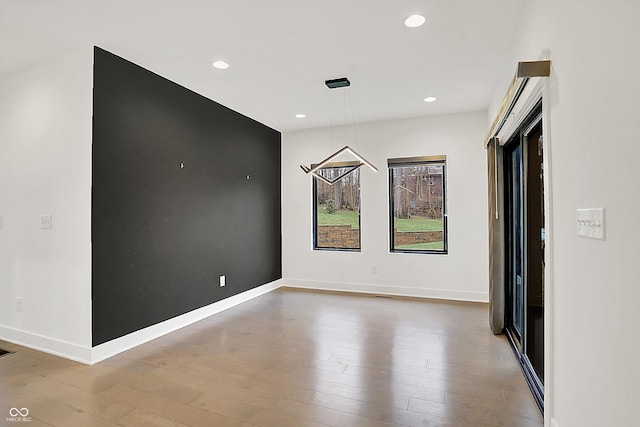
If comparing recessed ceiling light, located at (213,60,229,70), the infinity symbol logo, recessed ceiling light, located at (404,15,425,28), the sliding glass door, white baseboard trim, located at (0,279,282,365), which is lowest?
the infinity symbol logo

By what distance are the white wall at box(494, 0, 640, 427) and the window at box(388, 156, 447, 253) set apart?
3.35m

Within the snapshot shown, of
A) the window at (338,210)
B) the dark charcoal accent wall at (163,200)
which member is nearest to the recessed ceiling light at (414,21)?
the dark charcoal accent wall at (163,200)

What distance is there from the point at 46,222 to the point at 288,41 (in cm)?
275

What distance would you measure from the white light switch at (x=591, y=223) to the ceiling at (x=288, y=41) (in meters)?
1.76

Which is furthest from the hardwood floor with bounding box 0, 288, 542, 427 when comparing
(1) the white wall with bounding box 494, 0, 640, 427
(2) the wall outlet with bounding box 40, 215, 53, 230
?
(2) the wall outlet with bounding box 40, 215, 53, 230

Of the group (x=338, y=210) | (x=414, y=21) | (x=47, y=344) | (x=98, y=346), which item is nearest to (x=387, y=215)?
(x=338, y=210)

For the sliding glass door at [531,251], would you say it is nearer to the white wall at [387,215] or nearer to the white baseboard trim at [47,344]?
the white wall at [387,215]

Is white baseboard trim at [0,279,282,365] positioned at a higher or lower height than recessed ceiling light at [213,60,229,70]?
lower

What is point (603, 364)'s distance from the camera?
126 cm

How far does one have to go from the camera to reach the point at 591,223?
1.35 metres

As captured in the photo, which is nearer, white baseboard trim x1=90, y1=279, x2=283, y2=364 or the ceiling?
the ceiling

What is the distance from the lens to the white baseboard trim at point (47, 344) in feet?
9.66

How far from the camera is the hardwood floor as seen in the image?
2148 mm

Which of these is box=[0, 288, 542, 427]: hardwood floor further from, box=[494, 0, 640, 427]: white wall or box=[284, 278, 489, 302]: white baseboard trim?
box=[284, 278, 489, 302]: white baseboard trim
